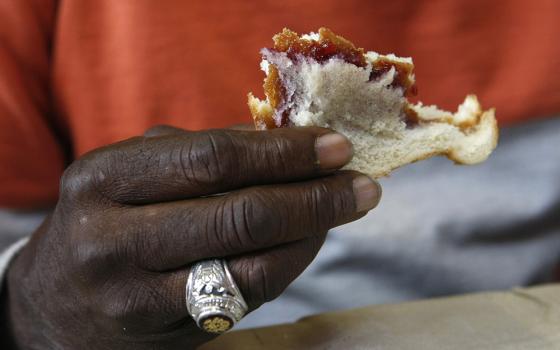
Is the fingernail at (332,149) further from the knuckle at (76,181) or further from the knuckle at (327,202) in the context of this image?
the knuckle at (76,181)

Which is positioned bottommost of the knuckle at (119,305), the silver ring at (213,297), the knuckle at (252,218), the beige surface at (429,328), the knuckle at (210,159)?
the beige surface at (429,328)

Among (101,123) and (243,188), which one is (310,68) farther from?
(101,123)

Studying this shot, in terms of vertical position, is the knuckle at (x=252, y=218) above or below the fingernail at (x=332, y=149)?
below

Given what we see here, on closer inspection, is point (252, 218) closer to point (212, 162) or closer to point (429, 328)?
point (212, 162)

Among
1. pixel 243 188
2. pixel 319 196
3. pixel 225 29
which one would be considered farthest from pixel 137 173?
pixel 225 29

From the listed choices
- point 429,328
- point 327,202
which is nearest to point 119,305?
point 327,202

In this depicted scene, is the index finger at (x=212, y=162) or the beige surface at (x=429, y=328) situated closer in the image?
the index finger at (x=212, y=162)

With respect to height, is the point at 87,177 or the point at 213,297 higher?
the point at 87,177

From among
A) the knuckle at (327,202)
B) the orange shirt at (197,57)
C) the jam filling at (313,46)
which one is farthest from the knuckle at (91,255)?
the orange shirt at (197,57)
